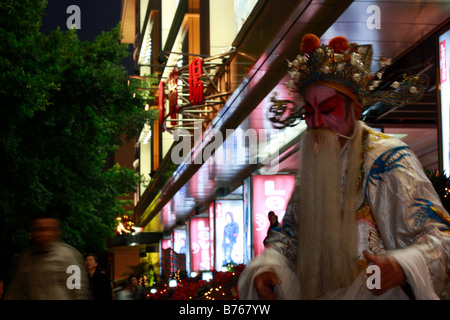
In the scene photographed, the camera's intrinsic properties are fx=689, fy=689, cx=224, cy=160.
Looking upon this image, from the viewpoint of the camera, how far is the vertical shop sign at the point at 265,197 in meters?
17.0

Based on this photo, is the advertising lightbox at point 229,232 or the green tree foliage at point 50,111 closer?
the green tree foliage at point 50,111

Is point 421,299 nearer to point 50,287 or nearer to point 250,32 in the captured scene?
point 50,287

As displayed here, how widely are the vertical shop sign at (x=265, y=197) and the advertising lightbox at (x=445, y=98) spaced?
9.33 meters

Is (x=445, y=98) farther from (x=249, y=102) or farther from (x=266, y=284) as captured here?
(x=249, y=102)

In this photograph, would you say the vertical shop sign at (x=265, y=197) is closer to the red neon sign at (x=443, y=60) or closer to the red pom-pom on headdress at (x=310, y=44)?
the red neon sign at (x=443, y=60)

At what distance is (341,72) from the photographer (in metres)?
3.13

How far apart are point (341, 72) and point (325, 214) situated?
2.28ft

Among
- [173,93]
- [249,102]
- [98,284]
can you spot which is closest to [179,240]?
[173,93]

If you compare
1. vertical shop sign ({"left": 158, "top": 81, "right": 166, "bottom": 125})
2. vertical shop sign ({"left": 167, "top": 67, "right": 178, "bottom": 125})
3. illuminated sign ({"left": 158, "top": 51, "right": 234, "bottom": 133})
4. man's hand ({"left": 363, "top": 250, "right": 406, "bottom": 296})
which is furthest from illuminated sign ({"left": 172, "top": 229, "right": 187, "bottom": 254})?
man's hand ({"left": 363, "top": 250, "right": 406, "bottom": 296})

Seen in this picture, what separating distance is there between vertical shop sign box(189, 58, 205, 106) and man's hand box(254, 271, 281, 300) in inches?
529

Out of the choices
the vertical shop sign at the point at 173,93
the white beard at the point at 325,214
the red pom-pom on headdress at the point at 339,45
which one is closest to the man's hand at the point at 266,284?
the white beard at the point at 325,214

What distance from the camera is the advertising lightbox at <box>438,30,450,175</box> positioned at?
7.56m

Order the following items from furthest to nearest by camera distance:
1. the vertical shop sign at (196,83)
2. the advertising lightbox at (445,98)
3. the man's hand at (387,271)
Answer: the vertical shop sign at (196,83) < the advertising lightbox at (445,98) < the man's hand at (387,271)

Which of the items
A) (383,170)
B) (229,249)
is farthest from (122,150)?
(383,170)
